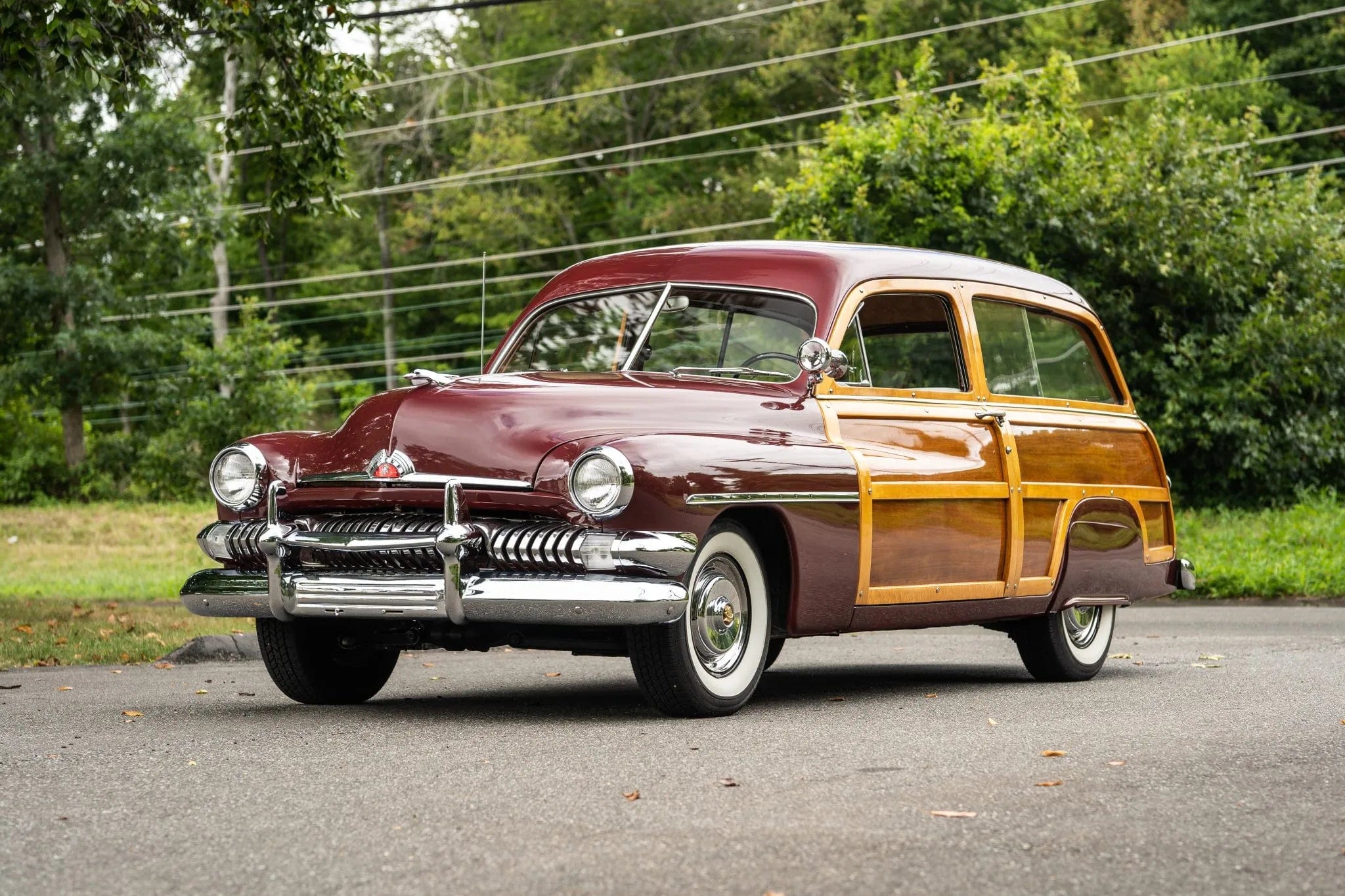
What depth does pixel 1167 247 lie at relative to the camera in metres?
21.4

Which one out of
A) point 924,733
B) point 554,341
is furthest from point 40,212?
point 924,733

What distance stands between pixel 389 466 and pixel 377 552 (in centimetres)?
34

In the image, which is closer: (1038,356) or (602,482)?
(602,482)

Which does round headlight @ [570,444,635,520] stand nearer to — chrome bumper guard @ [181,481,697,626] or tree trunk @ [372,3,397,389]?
chrome bumper guard @ [181,481,697,626]

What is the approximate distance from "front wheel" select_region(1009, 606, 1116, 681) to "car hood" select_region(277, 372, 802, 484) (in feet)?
Result: 7.77

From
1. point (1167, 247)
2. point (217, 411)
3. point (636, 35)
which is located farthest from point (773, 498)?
point (636, 35)

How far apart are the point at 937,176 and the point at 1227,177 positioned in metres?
3.68

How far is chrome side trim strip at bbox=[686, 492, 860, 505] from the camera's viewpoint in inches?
256

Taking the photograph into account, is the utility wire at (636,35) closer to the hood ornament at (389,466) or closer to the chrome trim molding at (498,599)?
the hood ornament at (389,466)

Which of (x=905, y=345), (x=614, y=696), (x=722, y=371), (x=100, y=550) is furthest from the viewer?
(x=100, y=550)

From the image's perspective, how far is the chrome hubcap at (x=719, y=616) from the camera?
21.7 ft

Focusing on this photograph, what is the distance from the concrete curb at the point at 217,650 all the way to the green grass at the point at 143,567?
17 centimetres

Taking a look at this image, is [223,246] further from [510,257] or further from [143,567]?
[143,567]

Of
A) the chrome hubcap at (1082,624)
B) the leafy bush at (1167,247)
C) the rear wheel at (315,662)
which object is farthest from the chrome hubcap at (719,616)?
the leafy bush at (1167,247)
